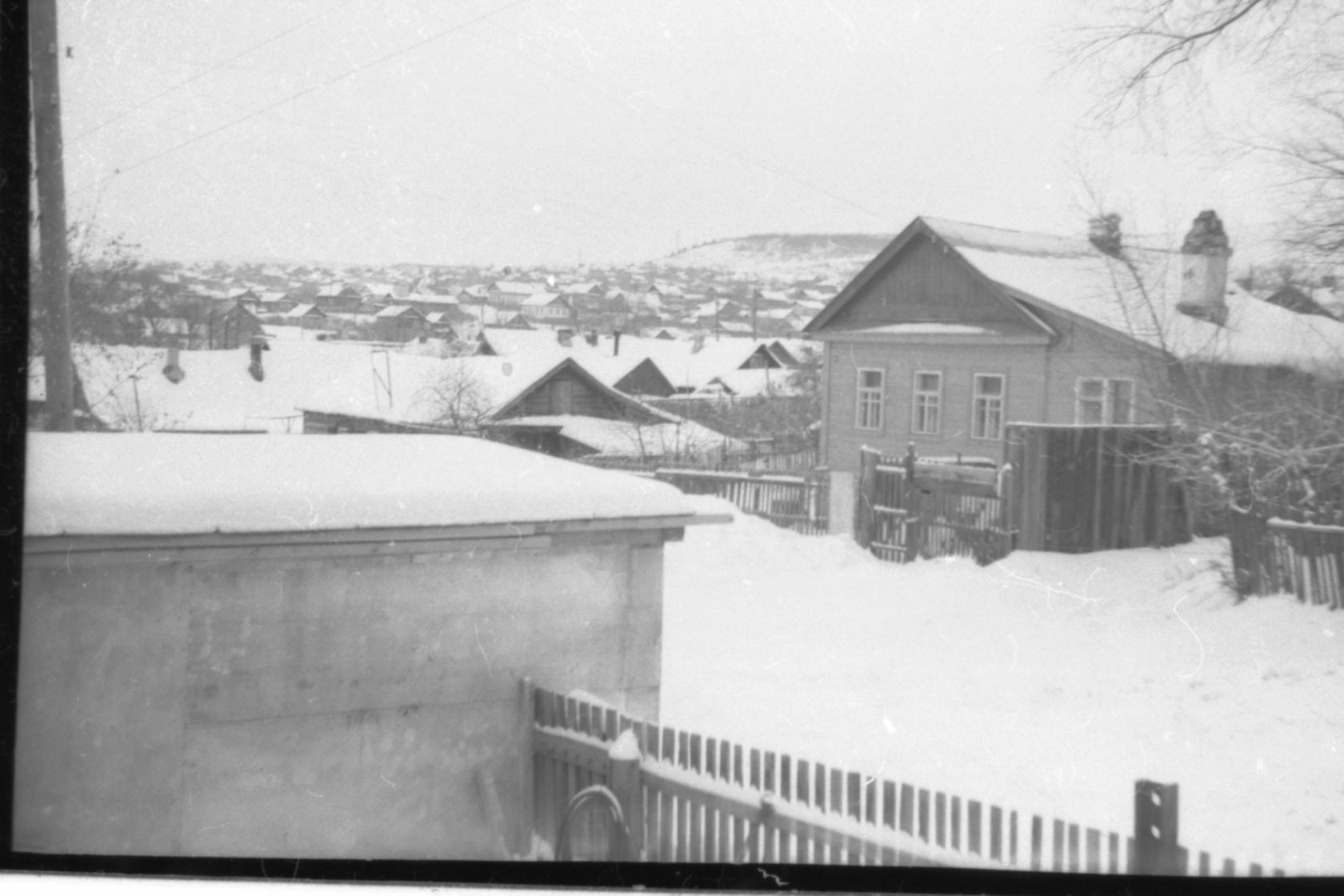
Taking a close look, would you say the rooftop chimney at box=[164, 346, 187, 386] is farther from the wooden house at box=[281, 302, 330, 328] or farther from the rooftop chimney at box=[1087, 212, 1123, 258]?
the rooftop chimney at box=[1087, 212, 1123, 258]

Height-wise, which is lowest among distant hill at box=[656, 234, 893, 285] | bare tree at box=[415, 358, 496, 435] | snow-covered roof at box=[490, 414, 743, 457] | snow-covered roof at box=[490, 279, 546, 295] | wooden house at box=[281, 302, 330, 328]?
snow-covered roof at box=[490, 414, 743, 457]

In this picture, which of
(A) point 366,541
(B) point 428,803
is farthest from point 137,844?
(A) point 366,541

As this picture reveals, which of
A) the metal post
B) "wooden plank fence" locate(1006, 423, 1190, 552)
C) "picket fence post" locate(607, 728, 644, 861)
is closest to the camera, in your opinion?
the metal post

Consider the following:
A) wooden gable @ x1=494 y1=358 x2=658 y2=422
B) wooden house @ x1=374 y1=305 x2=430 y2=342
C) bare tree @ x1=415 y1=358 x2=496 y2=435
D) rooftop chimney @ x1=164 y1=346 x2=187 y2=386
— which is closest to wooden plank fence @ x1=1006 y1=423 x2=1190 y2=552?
wooden gable @ x1=494 y1=358 x2=658 y2=422

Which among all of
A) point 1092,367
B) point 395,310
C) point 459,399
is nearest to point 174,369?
point 395,310

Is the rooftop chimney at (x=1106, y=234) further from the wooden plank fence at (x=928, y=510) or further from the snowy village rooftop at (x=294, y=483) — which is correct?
the snowy village rooftop at (x=294, y=483)

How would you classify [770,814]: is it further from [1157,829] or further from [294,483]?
[294,483]
